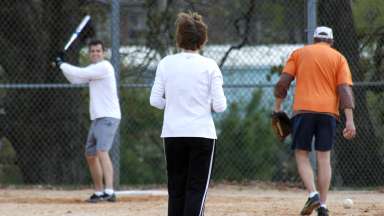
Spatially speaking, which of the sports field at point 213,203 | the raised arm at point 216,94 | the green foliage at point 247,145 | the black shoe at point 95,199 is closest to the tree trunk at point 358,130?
the sports field at point 213,203

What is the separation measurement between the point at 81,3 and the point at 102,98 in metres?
3.34

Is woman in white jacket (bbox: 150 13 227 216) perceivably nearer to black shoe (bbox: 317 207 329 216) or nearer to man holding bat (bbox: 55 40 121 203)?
black shoe (bbox: 317 207 329 216)

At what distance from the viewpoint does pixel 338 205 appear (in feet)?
32.4

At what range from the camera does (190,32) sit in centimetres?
657

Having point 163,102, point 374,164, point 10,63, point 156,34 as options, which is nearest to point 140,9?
point 156,34

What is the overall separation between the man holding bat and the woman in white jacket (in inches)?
146

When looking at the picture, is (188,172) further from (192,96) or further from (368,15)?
(368,15)

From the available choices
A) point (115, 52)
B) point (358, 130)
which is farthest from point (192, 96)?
point (358, 130)

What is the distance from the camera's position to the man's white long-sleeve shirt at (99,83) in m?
10.3

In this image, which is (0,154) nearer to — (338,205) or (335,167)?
(335,167)

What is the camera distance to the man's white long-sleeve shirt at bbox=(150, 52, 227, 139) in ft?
21.4

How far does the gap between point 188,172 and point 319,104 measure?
2.37 m

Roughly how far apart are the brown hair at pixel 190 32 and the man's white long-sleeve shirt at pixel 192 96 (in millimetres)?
77

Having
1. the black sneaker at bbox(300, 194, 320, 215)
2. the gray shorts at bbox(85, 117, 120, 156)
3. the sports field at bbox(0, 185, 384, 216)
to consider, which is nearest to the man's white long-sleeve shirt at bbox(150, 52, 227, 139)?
the black sneaker at bbox(300, 194, 320, 215)
